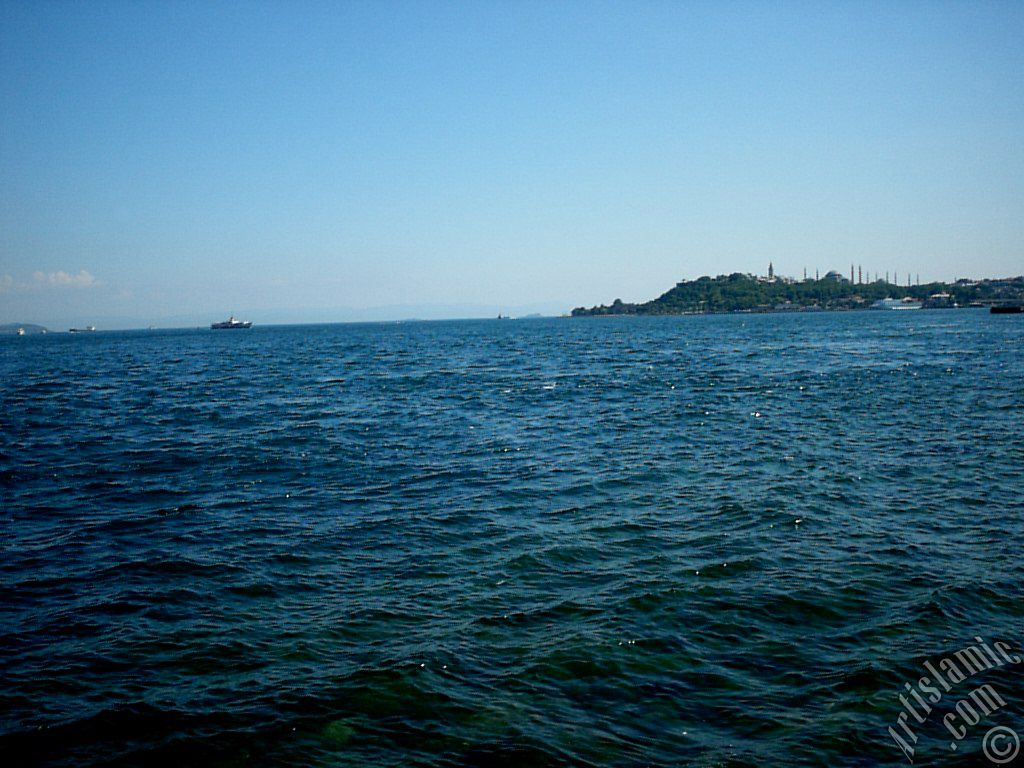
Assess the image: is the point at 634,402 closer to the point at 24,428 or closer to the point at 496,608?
the point at 496,608

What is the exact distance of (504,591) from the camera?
39.6 ft

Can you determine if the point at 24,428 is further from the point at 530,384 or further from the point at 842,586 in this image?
the point at 842,586

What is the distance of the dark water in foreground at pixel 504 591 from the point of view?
Answer: 26.7ft

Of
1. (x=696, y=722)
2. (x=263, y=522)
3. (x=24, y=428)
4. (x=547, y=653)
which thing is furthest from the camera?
(x=24, y=428)

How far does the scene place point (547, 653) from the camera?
9.80m

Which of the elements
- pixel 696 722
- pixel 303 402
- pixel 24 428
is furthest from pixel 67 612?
pixel 303 402

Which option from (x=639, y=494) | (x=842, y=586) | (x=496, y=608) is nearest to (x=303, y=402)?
(x=639, y=494)

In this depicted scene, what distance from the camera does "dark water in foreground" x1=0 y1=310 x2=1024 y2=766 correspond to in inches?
320

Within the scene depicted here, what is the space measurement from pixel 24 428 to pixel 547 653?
30.7m

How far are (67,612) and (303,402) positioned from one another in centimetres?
2768

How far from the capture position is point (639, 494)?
59.1 feet

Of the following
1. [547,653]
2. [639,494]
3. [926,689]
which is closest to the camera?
[926,689]

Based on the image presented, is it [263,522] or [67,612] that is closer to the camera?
[67,612]

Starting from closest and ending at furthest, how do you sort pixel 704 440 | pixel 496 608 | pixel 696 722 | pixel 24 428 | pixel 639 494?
pixel 696 722, pixel 496 608, pixel 639 494, pixel 704 440, pixel 24 428
